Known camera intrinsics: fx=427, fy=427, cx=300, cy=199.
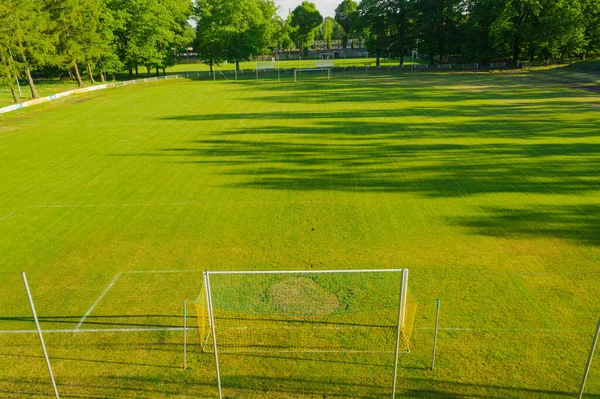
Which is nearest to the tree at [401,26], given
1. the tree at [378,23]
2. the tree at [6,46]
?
the tree at [378,23]

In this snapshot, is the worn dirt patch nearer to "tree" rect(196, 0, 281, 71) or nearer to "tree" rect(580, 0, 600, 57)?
"tree" rect(580, 0, 600, 57)

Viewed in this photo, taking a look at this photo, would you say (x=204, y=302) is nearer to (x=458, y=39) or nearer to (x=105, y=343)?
(x=105, y=343)

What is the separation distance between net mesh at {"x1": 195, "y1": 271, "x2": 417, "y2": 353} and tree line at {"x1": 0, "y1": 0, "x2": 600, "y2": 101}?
158ft

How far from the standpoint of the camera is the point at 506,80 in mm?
58375

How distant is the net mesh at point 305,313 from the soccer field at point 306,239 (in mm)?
439

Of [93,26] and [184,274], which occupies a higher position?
[93,26]

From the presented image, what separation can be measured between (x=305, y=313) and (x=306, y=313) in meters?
0.03

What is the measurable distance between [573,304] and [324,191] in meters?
11.4

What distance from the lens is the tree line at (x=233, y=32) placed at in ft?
175

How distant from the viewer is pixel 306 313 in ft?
38.4

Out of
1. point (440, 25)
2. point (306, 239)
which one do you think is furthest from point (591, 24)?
point (306, 239)

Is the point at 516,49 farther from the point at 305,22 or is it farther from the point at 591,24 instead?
the point at 305,22

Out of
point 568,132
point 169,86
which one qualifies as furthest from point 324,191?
point 169,86

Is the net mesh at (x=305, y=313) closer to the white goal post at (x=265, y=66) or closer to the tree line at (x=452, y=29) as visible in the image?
the white goal post at (x=265, y=66)
